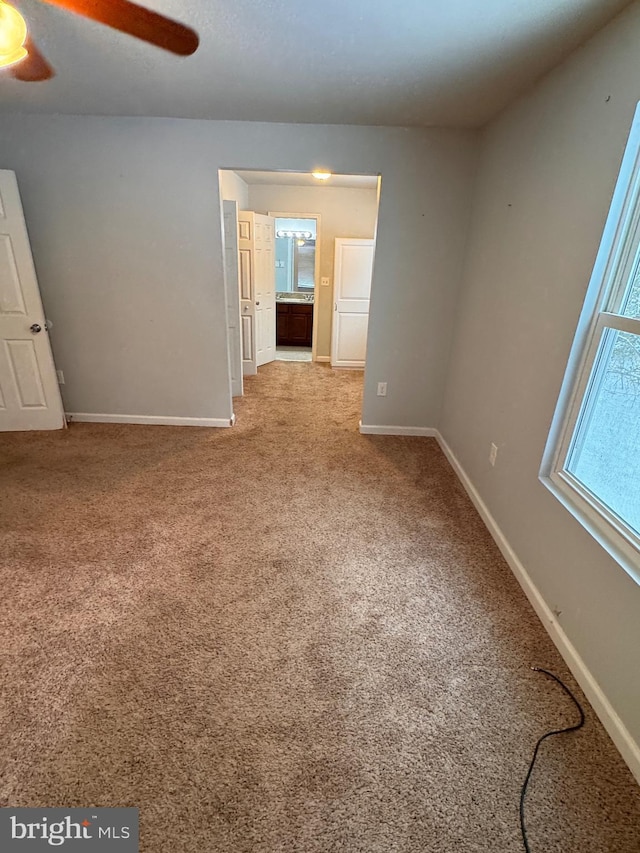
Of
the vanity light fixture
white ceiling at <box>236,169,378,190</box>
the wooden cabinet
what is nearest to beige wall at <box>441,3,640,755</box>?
white ceiling at <box>236,169,378,190</box>

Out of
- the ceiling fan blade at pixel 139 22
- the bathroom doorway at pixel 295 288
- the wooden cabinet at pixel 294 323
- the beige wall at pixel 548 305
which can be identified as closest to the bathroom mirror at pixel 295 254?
the bathroom doorway at pixel 295 288

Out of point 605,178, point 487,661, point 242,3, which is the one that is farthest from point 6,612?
point 605,178

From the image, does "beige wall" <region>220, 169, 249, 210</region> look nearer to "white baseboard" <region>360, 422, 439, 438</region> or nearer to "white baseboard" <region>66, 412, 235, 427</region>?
"white baseboard" <region>66, 412, 235, 427</region>

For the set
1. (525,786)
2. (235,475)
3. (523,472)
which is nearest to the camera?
(525,786)

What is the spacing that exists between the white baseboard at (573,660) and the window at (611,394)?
1.52ft

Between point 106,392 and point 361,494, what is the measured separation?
8.27ft

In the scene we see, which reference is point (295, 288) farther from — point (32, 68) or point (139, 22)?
point (139, 22)

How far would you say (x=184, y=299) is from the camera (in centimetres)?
333

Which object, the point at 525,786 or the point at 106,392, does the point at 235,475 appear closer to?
the point at 106,392

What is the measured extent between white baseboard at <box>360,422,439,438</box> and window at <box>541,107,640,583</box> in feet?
6.17

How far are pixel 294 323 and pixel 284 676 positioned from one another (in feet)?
20.8

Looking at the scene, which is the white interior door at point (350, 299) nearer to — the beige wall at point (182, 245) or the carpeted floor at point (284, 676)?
the beige wall at point (182, 245)

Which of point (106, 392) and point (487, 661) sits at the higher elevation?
point (106, 392)

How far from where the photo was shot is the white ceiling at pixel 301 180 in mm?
4738
